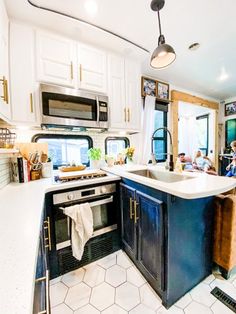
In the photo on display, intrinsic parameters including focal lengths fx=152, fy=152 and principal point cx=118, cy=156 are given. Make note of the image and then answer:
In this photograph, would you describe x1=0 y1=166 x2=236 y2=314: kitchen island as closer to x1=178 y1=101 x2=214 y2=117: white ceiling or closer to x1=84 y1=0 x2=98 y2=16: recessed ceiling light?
x1=84 y1=0 x2=98 y2=16: recessed ceiling light

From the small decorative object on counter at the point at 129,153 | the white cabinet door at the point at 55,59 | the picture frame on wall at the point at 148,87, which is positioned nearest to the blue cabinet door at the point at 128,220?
the small decorative object on counter at the point at 129,153

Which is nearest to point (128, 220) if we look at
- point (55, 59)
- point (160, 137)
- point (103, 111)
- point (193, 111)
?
point (103, 111)

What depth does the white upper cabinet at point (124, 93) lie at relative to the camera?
1945 mm

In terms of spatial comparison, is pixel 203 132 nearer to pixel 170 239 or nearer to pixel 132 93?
pixel 132 93

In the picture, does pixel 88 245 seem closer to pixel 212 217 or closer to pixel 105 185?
pixel 105 185

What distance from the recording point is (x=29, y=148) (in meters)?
1.67

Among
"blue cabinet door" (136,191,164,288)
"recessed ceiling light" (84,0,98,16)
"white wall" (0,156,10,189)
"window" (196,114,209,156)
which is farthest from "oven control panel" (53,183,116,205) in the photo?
"window" (196,114,209,156)

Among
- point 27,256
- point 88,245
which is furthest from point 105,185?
point 27,256

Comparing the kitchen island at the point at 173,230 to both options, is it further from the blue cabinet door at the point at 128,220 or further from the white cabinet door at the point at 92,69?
the white cabinet door at the point at 92,69

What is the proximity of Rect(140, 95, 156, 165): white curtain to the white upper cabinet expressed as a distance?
20.3 inches

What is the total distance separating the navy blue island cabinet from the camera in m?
1.07

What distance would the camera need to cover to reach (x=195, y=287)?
50.0 inches

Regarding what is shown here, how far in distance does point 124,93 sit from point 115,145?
80 cm

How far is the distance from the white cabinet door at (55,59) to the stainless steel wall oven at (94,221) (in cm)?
117
